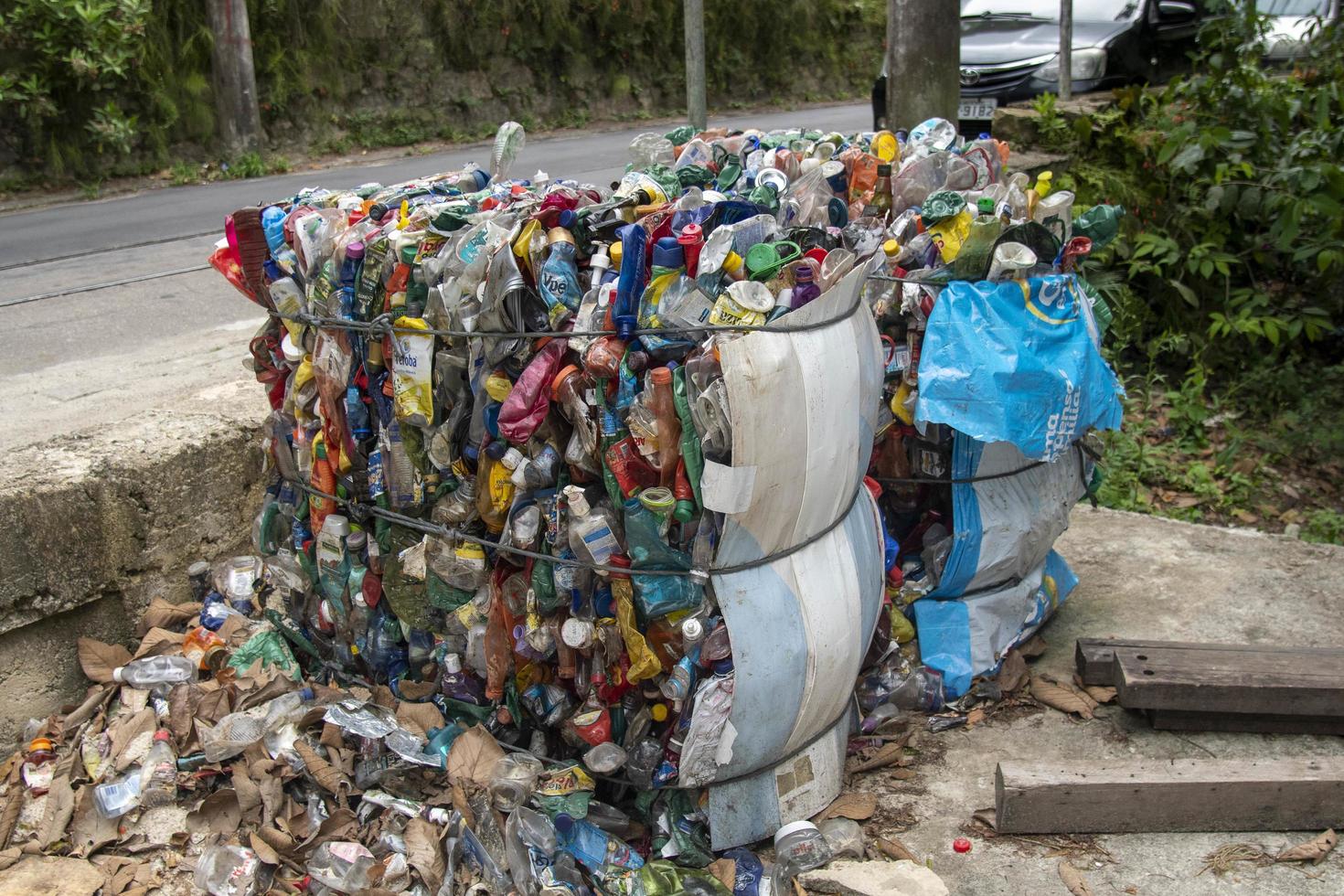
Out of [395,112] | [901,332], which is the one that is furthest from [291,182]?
[901,332]

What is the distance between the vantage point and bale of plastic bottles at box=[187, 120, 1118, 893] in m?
2.61

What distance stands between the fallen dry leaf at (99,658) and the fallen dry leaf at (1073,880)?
279cm

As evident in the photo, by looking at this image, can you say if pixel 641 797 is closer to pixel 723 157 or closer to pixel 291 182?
pixel 723 157

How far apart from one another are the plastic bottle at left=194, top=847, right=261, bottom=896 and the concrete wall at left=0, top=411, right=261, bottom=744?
0.90m

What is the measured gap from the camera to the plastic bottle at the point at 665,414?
8.30 feet

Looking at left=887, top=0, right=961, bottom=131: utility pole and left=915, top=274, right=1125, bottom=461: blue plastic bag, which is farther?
left=887, top=0, right=961, bottom=131: utility pole

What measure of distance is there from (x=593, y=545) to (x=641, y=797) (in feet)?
2.45

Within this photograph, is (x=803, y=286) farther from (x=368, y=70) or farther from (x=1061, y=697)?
(x=368, y=70)

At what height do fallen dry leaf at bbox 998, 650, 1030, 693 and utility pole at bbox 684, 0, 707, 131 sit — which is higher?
utility pole at bbox 684, 0, 707, 131

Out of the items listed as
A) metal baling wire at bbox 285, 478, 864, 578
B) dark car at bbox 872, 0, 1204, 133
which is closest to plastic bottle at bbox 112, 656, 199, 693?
metal baling wire at bbox 285, 478, 864, 578

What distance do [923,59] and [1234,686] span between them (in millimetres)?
3798

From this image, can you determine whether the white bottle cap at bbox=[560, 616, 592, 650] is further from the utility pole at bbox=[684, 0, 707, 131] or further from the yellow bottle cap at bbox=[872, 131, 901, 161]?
the utility pole at bbox=[684, 0, 707, 131]

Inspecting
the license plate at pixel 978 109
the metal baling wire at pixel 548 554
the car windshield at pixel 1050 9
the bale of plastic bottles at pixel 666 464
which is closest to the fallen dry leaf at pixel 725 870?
the bale of plastic bottles at pixel 666 464

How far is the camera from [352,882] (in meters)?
2.72
